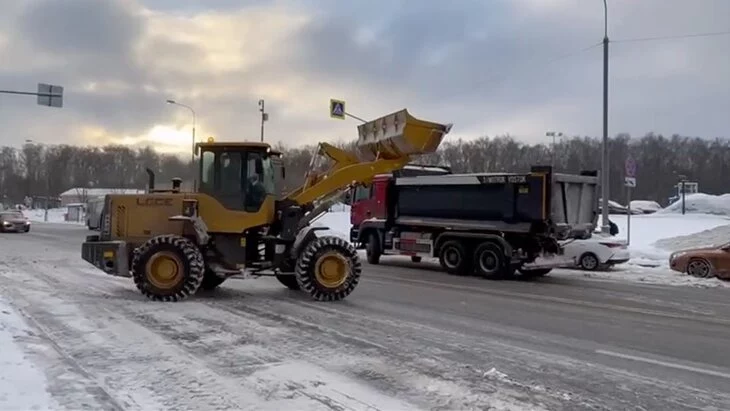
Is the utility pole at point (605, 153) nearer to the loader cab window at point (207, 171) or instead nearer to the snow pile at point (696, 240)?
the snow pile at point (696, 240)

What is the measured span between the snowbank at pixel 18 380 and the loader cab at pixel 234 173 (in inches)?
185

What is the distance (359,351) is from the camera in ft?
26.9

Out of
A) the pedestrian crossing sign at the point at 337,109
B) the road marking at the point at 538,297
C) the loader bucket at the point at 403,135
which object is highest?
the pedestrian crossing sign at the point at 337,109

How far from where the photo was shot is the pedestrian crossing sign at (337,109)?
30422 mm

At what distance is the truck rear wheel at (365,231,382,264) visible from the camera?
2214cm

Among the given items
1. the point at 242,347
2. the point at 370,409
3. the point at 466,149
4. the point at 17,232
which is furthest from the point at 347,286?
the point at 466,149

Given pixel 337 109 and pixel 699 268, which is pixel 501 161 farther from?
pixel 699 268

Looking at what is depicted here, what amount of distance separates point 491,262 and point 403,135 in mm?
6703

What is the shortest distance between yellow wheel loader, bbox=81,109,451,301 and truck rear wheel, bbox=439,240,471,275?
641cm

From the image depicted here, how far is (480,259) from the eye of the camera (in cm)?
1844

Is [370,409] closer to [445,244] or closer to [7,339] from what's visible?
[7,339]

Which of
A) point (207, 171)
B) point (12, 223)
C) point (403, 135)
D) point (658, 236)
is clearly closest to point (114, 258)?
point (207, 171)

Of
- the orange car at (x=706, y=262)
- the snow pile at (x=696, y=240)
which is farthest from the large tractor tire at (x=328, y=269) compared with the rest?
the snow pile at (x=696, y=240)

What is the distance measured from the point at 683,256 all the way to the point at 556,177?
458 cm
